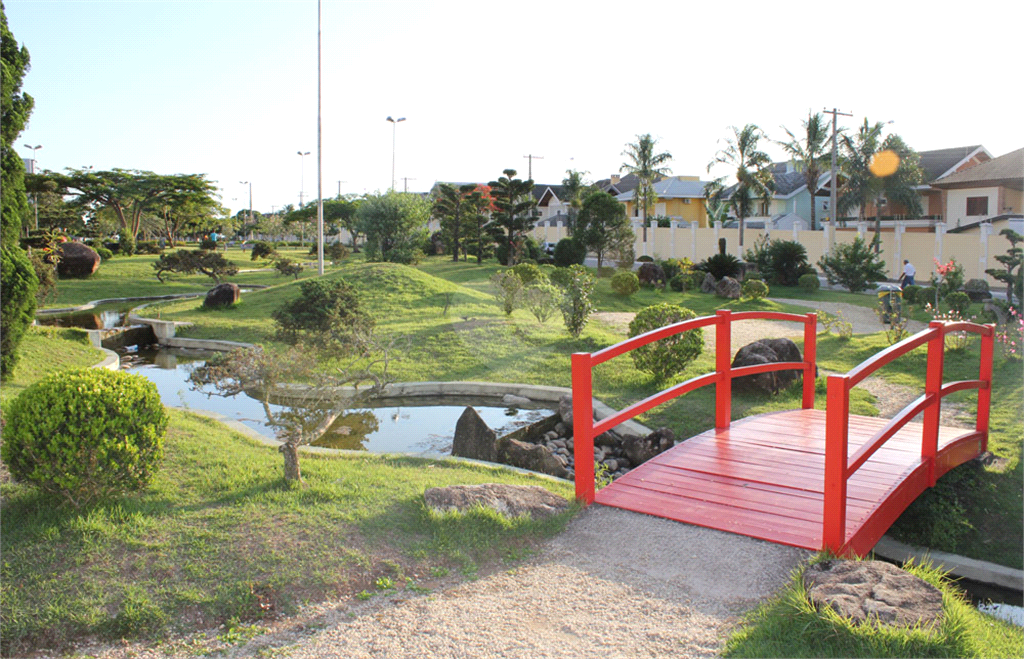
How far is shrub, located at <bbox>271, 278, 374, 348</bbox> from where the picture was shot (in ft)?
41.7

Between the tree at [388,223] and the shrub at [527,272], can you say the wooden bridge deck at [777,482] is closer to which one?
the shrub at [527,272]

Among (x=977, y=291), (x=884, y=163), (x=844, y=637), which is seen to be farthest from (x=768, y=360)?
(x=884, y=163)

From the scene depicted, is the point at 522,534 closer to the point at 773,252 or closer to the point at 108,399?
the point at 108,399

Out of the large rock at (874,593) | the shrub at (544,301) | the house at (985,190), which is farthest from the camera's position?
the house at (985,190)

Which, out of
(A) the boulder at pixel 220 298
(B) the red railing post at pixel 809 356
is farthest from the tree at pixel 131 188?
(B) the red railing post at pixel 809 356

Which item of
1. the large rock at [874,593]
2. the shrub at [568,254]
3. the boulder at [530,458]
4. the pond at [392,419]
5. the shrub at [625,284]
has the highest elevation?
the shrub at [568,254]

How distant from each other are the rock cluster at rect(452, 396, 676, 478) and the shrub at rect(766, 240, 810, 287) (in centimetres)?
1876

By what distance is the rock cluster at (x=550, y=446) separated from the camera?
24.1 ft

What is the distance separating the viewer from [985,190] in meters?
35.6

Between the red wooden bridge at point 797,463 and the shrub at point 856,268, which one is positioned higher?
the shrub at point 856,268

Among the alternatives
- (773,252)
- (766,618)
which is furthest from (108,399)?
(773,252)

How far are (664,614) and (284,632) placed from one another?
1844mm

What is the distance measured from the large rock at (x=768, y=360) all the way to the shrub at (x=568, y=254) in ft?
64.6

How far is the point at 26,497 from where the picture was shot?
5.02 m
